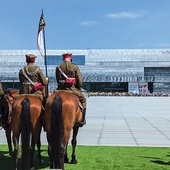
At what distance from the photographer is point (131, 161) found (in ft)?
27.8

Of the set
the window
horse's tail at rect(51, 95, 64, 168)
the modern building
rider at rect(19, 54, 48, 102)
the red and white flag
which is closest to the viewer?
horse's tail at rect(51, 95, 64, 168)

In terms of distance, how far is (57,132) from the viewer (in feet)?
22.1

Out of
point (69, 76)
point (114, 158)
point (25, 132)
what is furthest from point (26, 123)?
point (114, 158)

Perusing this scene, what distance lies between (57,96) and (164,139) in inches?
252

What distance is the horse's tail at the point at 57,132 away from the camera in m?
6.66

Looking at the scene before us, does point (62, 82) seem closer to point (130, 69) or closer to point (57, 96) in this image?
point (57, 96)

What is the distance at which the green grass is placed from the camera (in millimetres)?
7911

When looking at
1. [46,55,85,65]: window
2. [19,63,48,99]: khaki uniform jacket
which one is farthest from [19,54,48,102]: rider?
[46,55,85,65]: window

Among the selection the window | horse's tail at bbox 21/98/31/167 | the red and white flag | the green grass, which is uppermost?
the window

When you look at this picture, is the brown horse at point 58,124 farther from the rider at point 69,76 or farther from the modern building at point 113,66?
the modern building at point 113,66

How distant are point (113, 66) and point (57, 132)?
96.2 meters

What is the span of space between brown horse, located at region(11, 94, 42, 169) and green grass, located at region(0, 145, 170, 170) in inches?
47.6

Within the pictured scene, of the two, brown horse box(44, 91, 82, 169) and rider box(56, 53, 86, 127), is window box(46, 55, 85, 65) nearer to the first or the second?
rider box(56, 53, 86, 127)

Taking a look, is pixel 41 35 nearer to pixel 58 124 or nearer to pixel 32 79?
pixel 32 79
